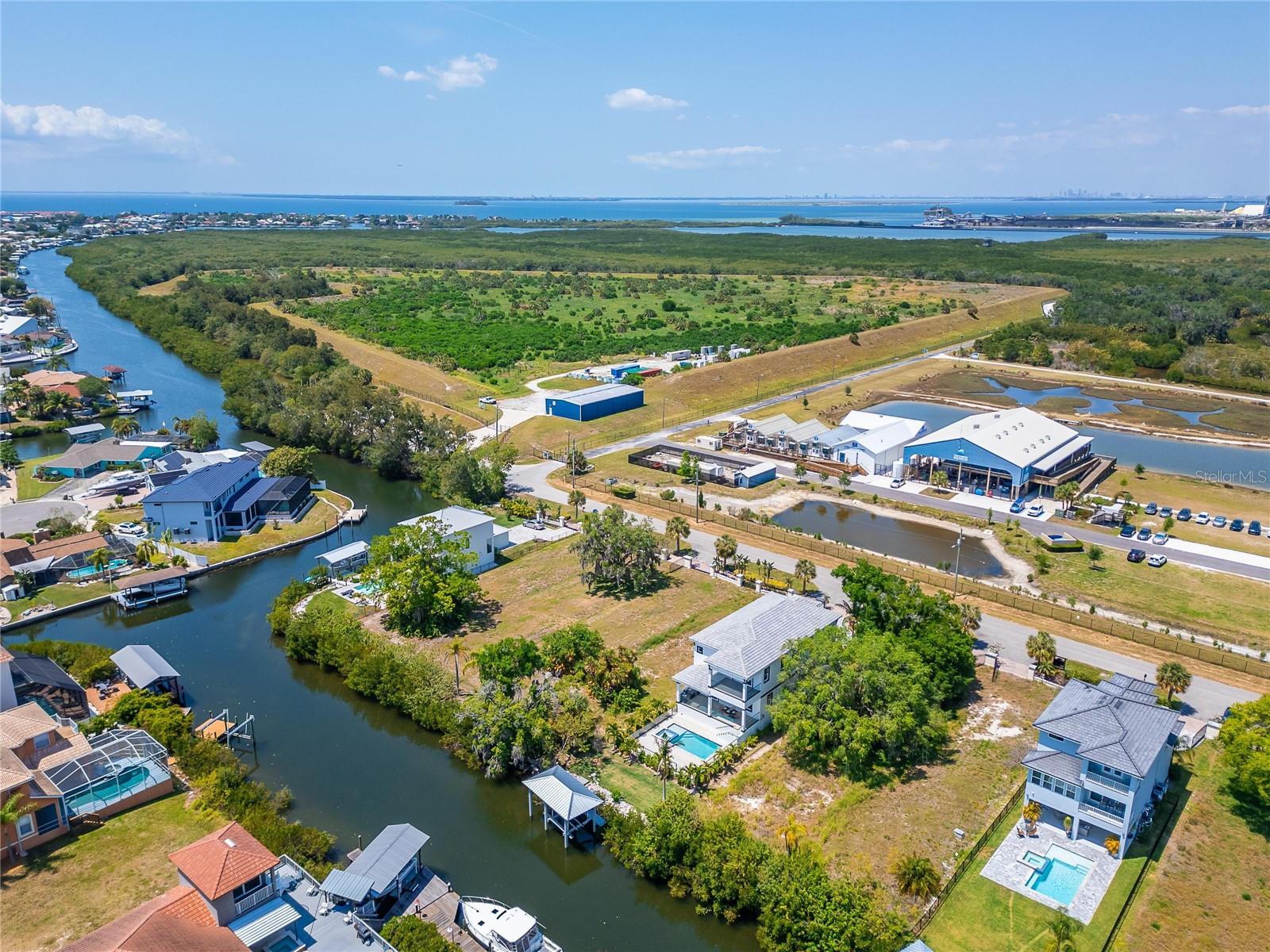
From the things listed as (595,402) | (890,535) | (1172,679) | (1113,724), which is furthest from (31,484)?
(1172,679)

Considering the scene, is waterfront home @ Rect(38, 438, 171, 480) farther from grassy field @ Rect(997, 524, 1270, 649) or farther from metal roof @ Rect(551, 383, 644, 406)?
grassy field @ Rect(997, 524, 1270, 649)

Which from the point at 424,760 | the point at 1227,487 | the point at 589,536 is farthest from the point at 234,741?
the point at 1227,487

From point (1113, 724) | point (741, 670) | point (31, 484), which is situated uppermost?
point (1113, 724)

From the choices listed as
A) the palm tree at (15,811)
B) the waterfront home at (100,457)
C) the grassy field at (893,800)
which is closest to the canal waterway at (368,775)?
the grassy field at (893,800)

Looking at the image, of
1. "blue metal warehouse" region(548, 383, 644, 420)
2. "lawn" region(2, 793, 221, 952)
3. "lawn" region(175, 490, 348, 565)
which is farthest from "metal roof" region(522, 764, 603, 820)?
"blue metal warehouse" region(548, 383, 644, 420)

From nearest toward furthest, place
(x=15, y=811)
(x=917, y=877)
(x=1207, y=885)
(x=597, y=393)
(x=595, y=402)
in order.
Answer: (x=917, y=877) → (x=1207, y=885) → (x=15, y=811) → (x=595, y=402) → (x=597, y=393)

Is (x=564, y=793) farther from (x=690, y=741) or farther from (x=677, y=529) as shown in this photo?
(x=677, y=529)
